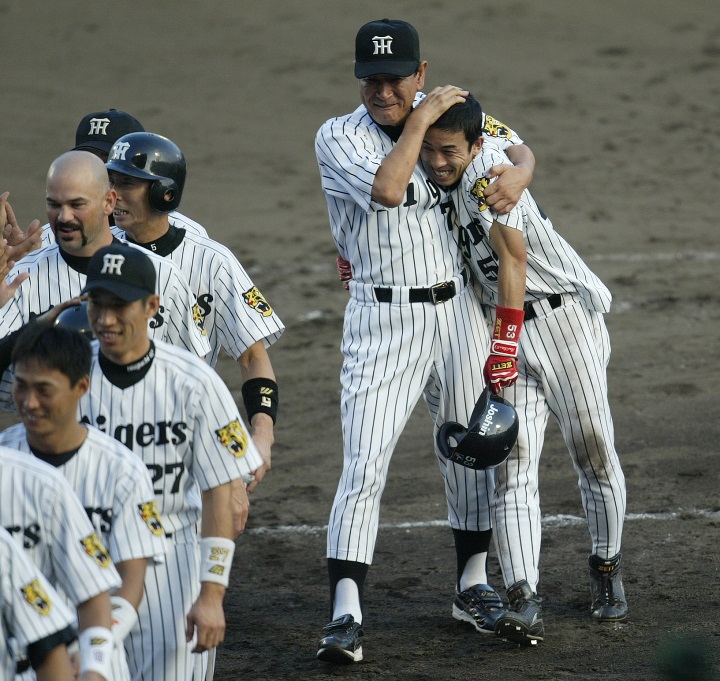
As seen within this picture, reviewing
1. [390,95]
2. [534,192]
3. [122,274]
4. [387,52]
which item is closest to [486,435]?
[390,95]

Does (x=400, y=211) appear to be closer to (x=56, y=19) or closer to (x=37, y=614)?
(x=37, y=614)

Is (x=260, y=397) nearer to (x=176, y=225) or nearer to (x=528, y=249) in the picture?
(x=176, y=225)

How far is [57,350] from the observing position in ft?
9.39

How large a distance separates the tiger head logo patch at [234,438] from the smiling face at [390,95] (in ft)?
5.03

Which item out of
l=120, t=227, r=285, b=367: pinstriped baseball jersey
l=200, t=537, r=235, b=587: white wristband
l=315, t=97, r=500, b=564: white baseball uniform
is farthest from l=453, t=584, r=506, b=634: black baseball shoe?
l=200, t=537, r=235, b=587: white wristband

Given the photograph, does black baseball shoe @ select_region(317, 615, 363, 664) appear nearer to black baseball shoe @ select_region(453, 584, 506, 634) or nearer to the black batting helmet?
black baseball shoe @ select_region(453, 584, 506, 634)

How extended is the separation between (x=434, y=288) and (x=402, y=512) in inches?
72.2

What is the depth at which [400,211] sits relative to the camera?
14.2 feet

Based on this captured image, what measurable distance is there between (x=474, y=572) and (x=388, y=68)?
5.97 feet

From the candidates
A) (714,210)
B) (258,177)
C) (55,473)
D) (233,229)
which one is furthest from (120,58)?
(55,473)

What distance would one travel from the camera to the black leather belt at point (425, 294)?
4.35 metres

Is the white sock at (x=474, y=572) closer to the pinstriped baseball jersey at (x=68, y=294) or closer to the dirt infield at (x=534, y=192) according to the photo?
the dirt infield at (x=534, y=192)

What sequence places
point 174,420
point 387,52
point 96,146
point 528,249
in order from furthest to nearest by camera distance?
point 96,146
point 528,249
point 387,52
point 174,420

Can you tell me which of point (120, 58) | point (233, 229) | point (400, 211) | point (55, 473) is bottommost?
point (55, 473)
